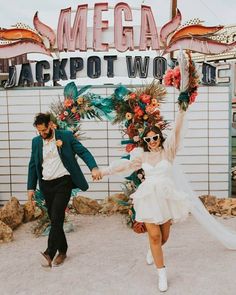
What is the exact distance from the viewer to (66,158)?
436 centimetres

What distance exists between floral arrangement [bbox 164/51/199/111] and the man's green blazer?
124cm

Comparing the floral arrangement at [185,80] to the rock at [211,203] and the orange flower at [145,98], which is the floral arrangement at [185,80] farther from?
the rock at [211,203]

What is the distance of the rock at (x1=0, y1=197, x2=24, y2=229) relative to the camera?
6.09m

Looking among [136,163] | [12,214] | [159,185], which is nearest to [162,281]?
[159,185]

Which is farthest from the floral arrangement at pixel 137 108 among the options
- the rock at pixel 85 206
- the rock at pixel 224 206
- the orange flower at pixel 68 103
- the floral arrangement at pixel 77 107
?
the rock at pixel 224 206

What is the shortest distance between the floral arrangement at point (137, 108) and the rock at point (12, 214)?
7.12 ft

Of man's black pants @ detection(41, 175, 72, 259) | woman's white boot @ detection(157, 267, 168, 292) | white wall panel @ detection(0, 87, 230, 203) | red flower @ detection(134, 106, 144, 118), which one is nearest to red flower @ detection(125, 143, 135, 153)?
→ red flower @ detection(134, 106, 144, 118)

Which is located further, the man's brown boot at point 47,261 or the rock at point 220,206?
the rock at point 220,206

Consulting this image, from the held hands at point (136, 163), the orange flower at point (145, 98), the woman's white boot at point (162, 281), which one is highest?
the orange flower at point (145, 98)

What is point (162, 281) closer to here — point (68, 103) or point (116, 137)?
point (68, 103)

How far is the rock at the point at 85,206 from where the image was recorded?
7184 millimetres

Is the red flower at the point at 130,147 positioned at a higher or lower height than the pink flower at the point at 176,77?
lower

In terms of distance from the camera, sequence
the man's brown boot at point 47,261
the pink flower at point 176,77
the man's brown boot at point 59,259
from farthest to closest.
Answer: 1. the man's brown boot at point 59,259
2. the man's brown boot at point 47,261
3. the pink flower at point 176,77

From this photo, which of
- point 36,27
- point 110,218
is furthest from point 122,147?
point 36,27
